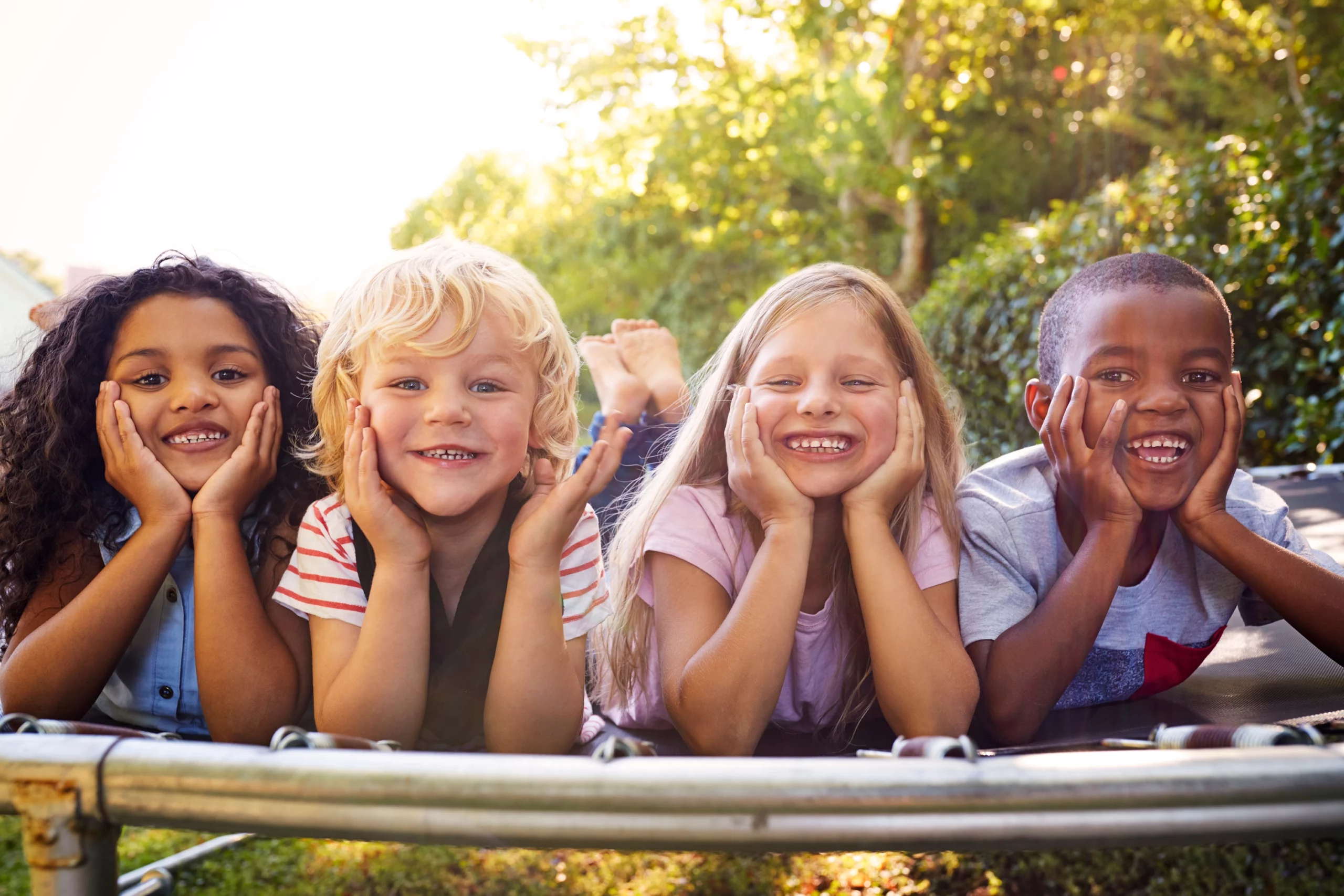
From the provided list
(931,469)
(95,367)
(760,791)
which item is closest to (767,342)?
(931,469)

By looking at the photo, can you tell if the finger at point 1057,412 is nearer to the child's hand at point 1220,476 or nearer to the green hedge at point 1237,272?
the child's hand at point 1220,476

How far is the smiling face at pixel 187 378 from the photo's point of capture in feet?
4.42

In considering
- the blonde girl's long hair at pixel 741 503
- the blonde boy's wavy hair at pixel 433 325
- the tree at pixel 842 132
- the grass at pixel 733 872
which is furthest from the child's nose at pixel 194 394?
the tree at pixel 842 132

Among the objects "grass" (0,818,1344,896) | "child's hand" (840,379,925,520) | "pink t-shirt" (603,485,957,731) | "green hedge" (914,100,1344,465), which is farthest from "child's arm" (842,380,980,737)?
"green hedge" (914,100,1344,465)

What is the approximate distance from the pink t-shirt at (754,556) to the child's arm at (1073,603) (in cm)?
14

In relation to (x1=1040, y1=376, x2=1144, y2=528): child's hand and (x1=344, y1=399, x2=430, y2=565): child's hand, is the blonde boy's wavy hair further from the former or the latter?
(x1=1040, y1=376, x2=1144, y2=528): child's hand

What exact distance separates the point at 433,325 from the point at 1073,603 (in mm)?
927

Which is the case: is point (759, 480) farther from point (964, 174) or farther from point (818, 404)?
point (964, 174)

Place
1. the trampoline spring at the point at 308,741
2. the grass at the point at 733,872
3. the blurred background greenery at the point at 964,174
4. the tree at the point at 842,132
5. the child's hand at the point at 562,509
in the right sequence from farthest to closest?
1. the tree at the point at 842,132
2. the blurred background greenery at the point at 964,174
3. the grass at the point at 733,872
4. the child's hand at the point at 562,509
5. the trampoline spring at the point at 308,741

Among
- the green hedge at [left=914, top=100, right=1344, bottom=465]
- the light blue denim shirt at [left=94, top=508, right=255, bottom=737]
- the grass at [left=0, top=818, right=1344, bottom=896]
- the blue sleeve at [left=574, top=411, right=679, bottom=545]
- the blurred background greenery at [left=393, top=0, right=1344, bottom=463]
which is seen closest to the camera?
the light blue denim shirt at [left=94, top=508, right=255, bottom=737]

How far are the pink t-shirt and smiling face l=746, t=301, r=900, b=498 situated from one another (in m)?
0.16

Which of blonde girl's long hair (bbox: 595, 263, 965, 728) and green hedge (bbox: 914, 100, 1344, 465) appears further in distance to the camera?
green hedge (bbox: 914, 100, 1344, 465)

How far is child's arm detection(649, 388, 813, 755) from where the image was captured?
1262mm

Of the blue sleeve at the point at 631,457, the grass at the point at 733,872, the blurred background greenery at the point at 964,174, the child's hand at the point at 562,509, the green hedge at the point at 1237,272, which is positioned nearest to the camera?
the child's hand at the point at 562,509
